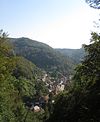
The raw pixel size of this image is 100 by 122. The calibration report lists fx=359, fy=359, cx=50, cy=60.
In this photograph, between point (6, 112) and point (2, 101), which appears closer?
point (2, 101)

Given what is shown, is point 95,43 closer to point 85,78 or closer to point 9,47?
point 85,78

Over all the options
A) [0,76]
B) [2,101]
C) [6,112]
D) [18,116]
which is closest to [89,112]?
[0,76]

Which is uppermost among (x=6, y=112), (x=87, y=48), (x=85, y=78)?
(x=87, y=48)

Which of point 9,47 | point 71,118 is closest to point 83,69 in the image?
point 71,118

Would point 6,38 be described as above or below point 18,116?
above

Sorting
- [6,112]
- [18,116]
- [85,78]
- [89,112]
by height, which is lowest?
[18,116]

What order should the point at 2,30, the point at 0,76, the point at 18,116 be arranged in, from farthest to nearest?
the point at 18,116, the point at 2,30, the point at 0,76

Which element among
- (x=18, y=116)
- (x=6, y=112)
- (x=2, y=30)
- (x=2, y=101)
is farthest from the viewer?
(x=18, y=116)

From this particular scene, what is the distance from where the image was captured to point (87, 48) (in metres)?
24.4

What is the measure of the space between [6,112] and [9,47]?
41.4ft

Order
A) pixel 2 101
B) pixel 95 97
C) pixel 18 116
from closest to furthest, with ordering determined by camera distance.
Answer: pixel 95 97
pixel 2 101
pixel 18 116

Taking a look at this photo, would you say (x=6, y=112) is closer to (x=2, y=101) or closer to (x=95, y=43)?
(x=2, y=101)

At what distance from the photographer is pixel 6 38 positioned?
33.7 metres

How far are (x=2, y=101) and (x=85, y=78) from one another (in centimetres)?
1814
